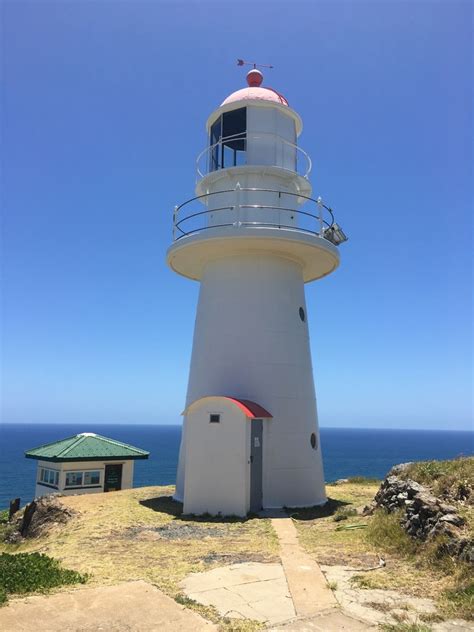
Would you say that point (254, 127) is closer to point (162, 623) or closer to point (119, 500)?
point (119, 500)

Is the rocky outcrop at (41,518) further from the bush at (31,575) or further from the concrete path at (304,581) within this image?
the concrete path at (304,581)

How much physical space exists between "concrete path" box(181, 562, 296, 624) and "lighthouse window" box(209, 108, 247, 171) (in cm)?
1195

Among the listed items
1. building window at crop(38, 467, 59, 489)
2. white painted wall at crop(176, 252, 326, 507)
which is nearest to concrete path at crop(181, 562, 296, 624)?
white painted wall at crop(176, 252, 326, 507)

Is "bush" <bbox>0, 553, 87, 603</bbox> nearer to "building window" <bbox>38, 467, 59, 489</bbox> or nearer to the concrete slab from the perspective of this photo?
the concrete slab

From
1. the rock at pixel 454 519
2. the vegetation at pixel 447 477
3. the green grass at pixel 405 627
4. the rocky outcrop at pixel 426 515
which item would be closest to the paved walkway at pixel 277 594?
the green grass at pixel 405 627

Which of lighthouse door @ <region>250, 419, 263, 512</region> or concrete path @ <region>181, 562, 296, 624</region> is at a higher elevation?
lighthouse door @ <region>250, 419, 263, 512</region>

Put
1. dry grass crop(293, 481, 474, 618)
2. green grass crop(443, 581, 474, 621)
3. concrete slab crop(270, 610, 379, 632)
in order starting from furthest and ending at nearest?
1. dry grass crop(293, 481, 474, 618)
2. green grass crop(443, 581, 474, 621)
3. concrete slab crop(270, 610, 379, 632)

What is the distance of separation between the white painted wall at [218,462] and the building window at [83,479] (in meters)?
6.41

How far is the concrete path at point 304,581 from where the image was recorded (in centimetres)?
638

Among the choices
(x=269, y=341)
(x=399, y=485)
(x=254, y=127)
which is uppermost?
(x=254, y=127)

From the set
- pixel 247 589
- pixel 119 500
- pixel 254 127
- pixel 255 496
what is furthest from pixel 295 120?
pixel 247 589

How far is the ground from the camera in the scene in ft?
21.4

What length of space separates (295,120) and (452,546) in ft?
44.5

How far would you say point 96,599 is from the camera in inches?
253
